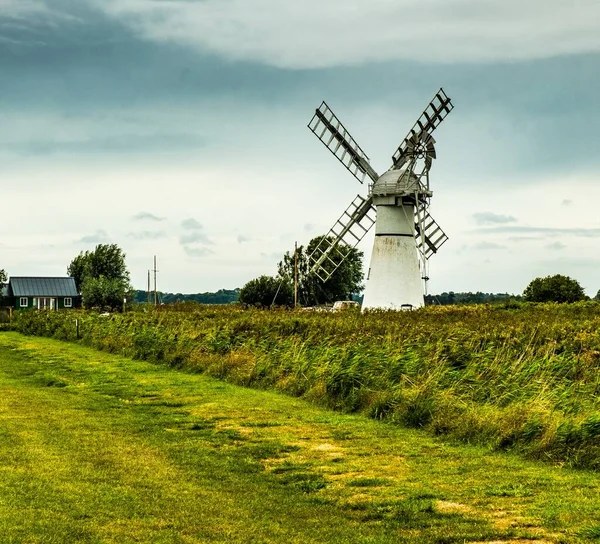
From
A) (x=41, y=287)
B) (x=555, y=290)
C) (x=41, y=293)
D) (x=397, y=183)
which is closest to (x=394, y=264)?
(x=397, y=183)

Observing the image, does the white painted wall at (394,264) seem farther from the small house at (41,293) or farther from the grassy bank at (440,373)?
the small house at (41,293)

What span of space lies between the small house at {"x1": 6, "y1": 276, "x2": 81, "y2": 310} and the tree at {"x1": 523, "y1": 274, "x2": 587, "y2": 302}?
65005 mm

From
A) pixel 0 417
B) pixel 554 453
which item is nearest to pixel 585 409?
pixel 554 453

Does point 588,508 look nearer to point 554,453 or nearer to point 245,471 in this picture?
point 554,453

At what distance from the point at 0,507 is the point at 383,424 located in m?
7.47

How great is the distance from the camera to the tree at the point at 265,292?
267 feet

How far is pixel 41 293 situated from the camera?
10875 cm

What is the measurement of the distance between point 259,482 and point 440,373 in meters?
6.20

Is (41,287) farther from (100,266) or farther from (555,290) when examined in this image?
(555,290)

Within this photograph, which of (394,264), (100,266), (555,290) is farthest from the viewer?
(100,266)

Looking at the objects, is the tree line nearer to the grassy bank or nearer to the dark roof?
the dark roof

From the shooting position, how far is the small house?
10775cm

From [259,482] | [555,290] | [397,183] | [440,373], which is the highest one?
[397,183]

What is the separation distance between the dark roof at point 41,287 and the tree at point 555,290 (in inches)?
2659
